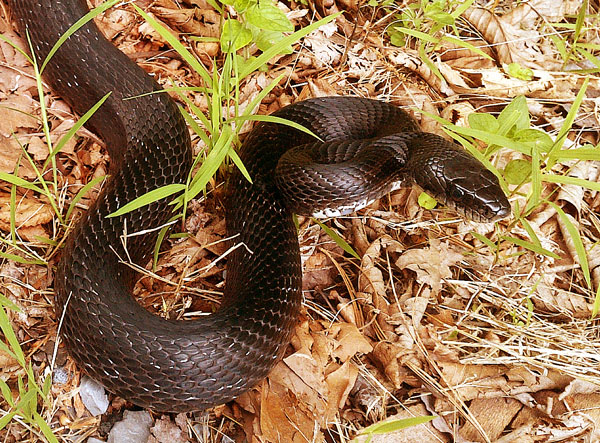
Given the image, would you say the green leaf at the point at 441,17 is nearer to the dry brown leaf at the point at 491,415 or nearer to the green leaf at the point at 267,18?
the green leaf at the point at 267,18

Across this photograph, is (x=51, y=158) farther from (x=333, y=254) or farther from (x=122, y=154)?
(x=333, y=254)

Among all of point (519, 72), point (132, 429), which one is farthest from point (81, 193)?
point (519, 72)

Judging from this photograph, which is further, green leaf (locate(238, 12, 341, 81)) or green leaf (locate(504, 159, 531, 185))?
green leaf (locate(504, 159, 531, 185))

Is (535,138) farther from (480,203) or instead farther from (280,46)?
(280,46)

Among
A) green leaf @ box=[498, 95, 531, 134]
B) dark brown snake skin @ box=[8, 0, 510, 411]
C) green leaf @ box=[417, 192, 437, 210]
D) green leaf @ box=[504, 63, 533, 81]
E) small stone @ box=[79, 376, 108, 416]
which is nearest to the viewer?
dark brown snake skin @ box=[8, 0, 510, 411]

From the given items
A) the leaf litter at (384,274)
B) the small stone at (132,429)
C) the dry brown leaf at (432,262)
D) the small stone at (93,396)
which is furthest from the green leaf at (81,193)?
the dry brown leaf at (432,262)

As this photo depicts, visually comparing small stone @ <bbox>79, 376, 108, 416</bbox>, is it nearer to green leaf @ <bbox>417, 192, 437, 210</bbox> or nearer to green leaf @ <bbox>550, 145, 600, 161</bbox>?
green leaf @ <bbox>417, 192, 437, 210</bbox>

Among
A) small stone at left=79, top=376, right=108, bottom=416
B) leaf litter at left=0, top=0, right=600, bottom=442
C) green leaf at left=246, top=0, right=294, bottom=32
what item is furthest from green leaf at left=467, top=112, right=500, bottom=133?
small stone at left=79, top=376, right=108, bottom=416

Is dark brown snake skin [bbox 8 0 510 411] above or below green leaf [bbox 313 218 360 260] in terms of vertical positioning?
above

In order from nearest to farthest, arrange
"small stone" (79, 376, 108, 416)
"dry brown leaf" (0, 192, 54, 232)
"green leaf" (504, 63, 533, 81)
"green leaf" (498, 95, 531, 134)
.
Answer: "small stone" (79, 376, 108, 416) → "green leaf" (498, 95, 531, 134) → "dry brown leaf" (0, 192, 54, 232) → "green leaf" (504, 63, 533, 81)
